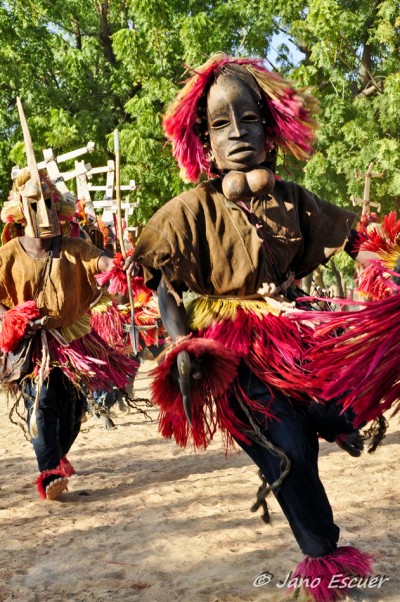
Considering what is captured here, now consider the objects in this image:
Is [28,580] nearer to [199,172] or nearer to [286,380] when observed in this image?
[286,380]

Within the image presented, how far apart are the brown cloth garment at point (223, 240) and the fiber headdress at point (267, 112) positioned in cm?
20

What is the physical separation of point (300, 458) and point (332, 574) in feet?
1.52

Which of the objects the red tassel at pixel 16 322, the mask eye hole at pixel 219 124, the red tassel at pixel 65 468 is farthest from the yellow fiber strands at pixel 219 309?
the red tassel at pixel 65 468

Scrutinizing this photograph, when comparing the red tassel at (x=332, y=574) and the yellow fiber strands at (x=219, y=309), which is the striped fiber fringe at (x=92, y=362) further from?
the red tassel at (x=332, y=574)

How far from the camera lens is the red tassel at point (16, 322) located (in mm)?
5184

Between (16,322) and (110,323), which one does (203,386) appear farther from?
(110,323)

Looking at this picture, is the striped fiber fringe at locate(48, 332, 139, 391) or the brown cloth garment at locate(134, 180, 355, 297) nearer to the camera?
the brown cloth garment at locate(134, 180, 355, 297)

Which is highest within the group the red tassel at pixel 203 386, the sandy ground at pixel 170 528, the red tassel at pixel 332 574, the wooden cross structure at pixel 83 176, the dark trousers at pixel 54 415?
the wooden cross structure at pixel 83 176

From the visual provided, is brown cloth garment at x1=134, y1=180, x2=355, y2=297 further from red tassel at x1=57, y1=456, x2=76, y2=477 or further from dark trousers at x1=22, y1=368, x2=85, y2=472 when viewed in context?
red tassel at x1=57, y1=456, x2=76, y2=477

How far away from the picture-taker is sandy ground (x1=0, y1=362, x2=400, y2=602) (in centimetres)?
363

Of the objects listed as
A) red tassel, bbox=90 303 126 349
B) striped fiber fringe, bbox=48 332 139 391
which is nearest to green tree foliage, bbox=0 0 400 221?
red tassel, bbox=90 303 126 349

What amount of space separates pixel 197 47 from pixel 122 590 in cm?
1211

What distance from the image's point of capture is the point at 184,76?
1585cm

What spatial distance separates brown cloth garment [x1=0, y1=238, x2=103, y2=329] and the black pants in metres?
2.50
